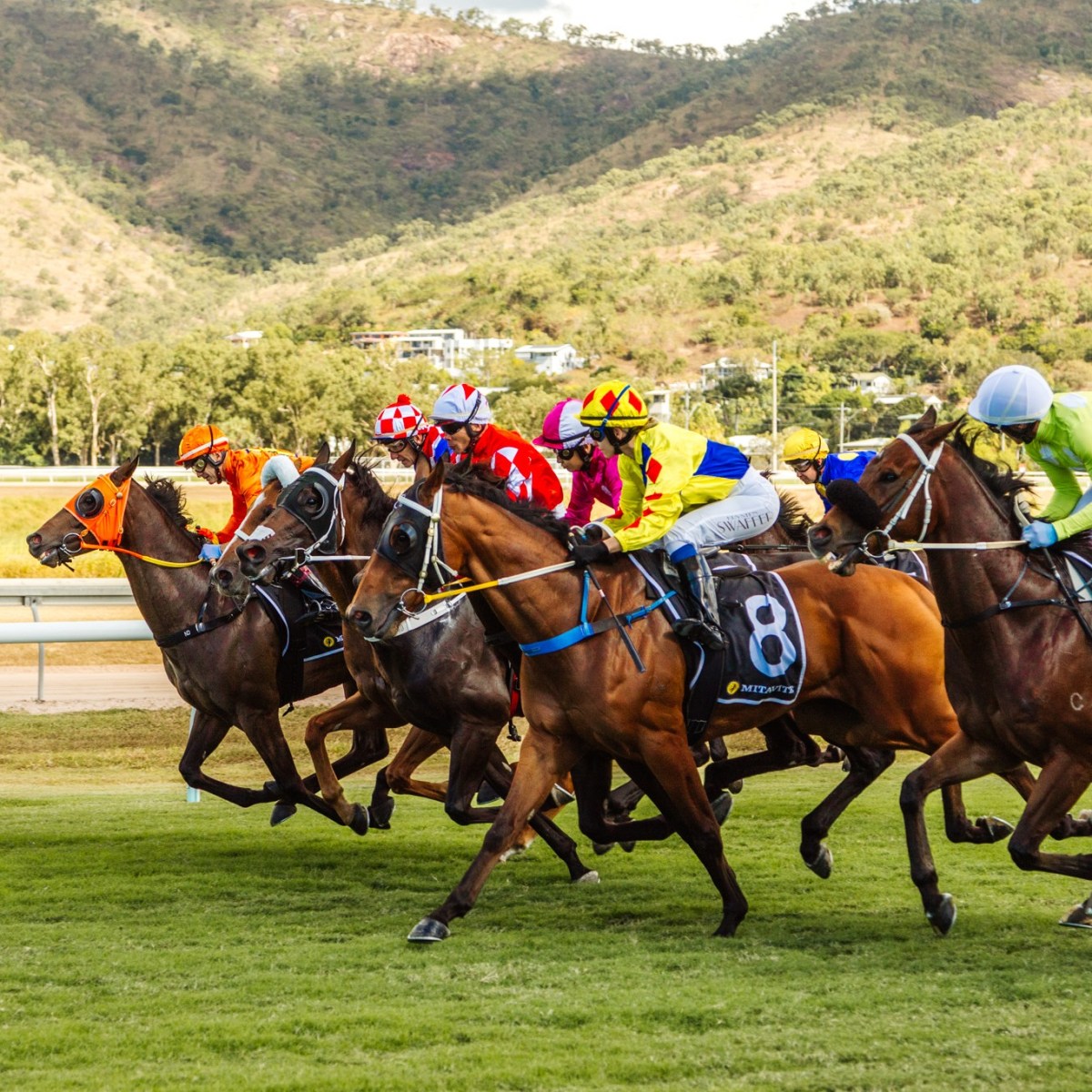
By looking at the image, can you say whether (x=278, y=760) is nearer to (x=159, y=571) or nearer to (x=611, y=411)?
(x=159, y=571)

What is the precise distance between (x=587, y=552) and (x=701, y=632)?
58 centimetres

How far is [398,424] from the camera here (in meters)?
7.40

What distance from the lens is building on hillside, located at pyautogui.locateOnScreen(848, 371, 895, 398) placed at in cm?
10064

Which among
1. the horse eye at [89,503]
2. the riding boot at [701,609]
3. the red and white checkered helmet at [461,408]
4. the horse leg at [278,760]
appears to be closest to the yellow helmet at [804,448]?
the red and white checkered helmet at [461,408]

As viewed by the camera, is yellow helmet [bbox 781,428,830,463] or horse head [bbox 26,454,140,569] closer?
horse head [bbox 26,454,140,569]

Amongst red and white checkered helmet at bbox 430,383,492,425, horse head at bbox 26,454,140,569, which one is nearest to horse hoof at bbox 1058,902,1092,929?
red and white checkered helmet at bbox 430,383,492,425

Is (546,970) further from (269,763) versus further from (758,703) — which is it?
(269,763)

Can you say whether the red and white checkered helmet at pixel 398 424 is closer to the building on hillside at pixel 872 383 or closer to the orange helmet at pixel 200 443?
the orange helmet at pixel 200 443

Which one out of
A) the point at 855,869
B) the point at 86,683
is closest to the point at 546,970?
the point at 855,869

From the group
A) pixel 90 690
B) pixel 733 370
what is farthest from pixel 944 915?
pixel 733 370

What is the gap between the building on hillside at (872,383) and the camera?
100637 millimetres

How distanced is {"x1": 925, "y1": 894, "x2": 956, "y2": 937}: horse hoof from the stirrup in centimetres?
125

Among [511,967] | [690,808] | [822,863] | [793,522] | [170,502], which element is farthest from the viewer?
[793,522]

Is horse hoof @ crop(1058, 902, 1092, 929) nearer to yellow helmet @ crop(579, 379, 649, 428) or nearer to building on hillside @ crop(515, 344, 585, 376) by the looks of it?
yellow helmet @ crop(579, 379, 649, 428)
